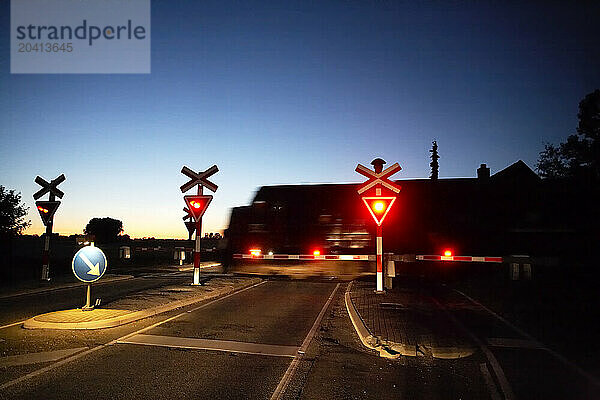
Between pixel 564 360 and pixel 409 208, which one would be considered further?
pixel 409 208

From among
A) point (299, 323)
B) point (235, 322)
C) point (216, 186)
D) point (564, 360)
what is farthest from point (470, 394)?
point (216, 186)

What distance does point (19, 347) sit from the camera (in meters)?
6.48

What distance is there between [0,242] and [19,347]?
100 ft

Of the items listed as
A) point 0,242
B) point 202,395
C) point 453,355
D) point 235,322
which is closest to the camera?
point 202,395

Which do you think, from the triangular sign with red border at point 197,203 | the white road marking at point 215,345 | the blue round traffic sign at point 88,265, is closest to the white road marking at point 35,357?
the white road marking at point 215,345

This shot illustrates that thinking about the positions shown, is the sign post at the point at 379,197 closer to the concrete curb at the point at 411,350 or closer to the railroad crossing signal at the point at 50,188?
the concrete curb at the point at 411,350

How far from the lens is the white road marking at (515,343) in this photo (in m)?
7.12

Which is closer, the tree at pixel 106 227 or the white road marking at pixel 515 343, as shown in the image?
the white road marking at pixel 515 343

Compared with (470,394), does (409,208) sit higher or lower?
higher

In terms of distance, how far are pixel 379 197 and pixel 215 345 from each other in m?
6.73

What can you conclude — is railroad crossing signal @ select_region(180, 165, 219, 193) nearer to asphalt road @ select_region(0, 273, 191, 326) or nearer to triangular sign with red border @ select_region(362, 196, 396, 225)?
asphalt road @ select_region(0, 273, 191, 326)

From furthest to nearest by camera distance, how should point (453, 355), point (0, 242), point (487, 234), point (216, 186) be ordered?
point (0, 242) → point (487, 234) → point (216, 186) → point (453, 355)

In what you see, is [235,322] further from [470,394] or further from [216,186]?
[216,186]

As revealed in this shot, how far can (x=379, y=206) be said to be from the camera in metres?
12.0
